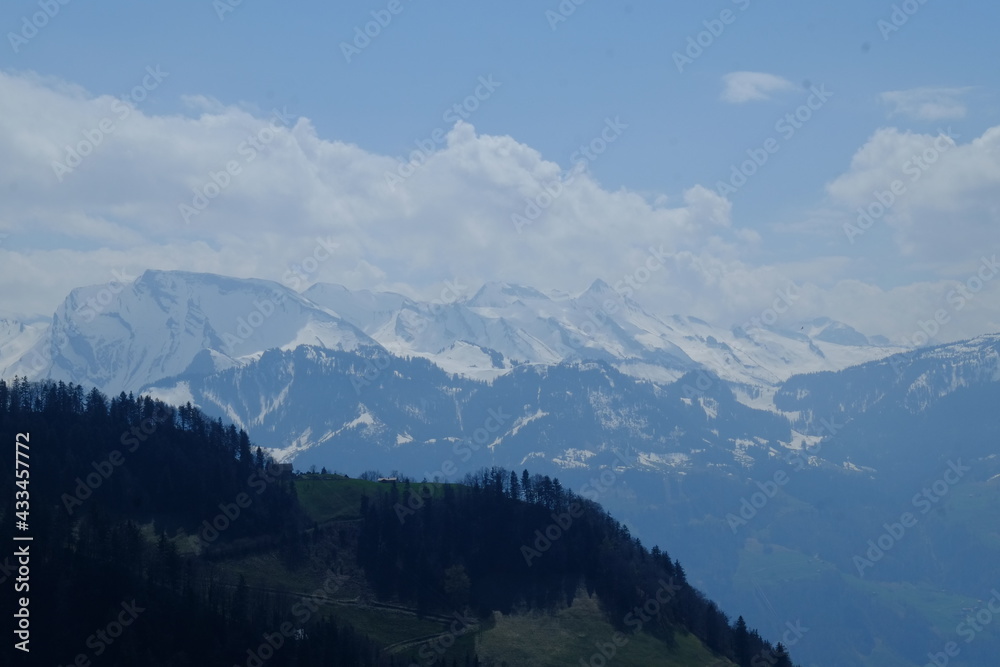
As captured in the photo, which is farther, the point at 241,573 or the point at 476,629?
the point at 476,629

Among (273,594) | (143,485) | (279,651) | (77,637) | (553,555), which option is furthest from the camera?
(553,555)

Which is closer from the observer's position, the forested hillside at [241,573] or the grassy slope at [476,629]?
the forested hillside at [241,573]

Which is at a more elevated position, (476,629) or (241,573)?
(241,573)

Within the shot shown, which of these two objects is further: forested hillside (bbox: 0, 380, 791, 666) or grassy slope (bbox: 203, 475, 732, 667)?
grassy slope (bbox: 203, 475, 732, 667)

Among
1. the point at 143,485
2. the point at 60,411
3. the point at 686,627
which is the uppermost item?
the point at 60,411

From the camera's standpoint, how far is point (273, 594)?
543ft

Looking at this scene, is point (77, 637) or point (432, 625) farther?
point (432, 625)

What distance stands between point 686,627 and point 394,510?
53011mm

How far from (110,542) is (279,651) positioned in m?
27.3

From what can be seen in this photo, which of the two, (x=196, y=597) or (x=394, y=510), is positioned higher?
(x=394, y=510)

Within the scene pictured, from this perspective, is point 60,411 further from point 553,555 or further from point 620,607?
point 620,607

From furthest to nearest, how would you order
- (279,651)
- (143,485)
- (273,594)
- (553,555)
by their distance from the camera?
(553,555), (143,485), (273,594), (279,651)

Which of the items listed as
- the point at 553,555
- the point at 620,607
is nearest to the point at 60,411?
the point at 553,555

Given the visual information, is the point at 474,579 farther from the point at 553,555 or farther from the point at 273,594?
the point at 273,594
